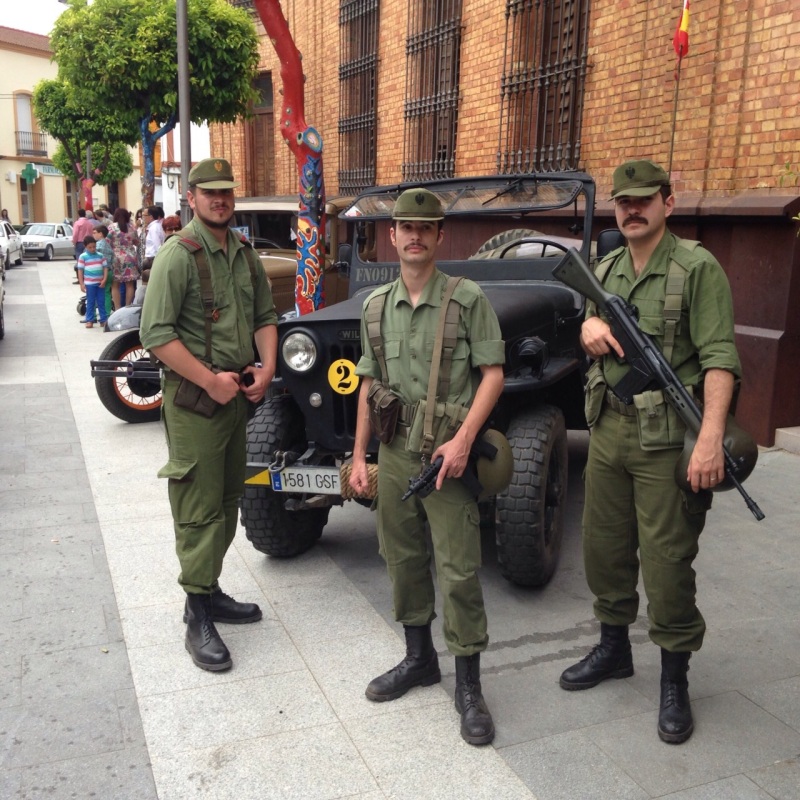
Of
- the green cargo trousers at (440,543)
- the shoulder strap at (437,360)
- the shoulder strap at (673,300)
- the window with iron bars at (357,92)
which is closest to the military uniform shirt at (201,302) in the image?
the green cargo trousers at (440,543)

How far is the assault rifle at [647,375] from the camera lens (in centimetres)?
275

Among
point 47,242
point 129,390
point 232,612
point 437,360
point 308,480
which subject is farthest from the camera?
point 47,242

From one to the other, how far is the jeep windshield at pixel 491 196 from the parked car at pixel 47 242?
27632 mm

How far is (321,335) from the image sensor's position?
13.7 ft

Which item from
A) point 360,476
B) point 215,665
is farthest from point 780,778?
point 215,665

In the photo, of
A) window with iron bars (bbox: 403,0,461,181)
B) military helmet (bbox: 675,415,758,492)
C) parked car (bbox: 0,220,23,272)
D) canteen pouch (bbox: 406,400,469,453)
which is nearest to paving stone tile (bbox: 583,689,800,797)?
military helmet (bbox: 675,415,758,492)

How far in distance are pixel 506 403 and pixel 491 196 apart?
1687 millimetres

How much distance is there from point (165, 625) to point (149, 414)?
4064mm

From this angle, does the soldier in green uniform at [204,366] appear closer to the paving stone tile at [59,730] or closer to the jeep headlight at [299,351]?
the paving stone tile at [59,730]

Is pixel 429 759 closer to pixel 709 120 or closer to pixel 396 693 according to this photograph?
pixel 396 693

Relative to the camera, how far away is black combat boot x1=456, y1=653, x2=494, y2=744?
293 cm

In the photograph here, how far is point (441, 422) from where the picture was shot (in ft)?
9.63

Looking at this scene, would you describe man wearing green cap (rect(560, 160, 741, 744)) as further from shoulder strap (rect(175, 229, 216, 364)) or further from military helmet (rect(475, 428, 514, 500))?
shoulder strap (rect(175, 229, 216, 364))

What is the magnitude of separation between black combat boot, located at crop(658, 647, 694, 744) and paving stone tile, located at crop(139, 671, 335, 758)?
1132 millimetres
